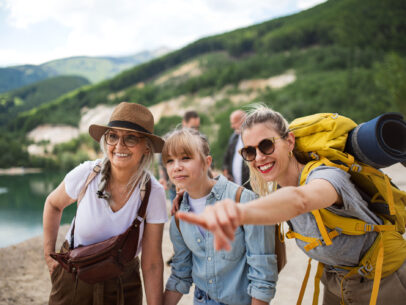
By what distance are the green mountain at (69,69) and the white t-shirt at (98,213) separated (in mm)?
50703

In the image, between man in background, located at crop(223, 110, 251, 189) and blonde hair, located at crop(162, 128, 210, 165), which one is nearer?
blonde hair, located at crop(162, 128, 210, 165)

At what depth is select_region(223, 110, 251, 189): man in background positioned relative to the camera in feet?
15.4

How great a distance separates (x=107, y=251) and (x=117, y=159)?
56 centimetres

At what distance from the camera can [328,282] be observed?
1909 mm

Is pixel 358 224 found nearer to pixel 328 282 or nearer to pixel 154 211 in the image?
pixel 328 282

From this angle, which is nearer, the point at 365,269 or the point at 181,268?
the point at 365,269

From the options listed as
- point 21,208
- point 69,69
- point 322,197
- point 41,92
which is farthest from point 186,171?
point 69,69

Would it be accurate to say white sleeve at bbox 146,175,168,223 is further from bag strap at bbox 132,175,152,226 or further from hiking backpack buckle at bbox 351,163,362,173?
hiking backpack buckle at bbox 351,163,362,173

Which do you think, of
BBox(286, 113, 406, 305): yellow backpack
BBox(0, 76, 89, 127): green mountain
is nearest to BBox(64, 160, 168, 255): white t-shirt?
BBox(286, 113, 406, 305): yellow backpack

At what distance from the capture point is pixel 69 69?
76875 mm

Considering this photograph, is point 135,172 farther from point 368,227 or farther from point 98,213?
point 368,227

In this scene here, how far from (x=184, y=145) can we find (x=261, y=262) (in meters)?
0.81

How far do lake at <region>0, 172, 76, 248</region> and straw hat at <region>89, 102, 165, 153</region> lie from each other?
9.91m

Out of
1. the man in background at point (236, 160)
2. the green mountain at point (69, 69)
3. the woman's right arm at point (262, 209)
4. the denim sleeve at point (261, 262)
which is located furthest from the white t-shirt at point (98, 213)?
→ the green mountain at point (69, 69)
